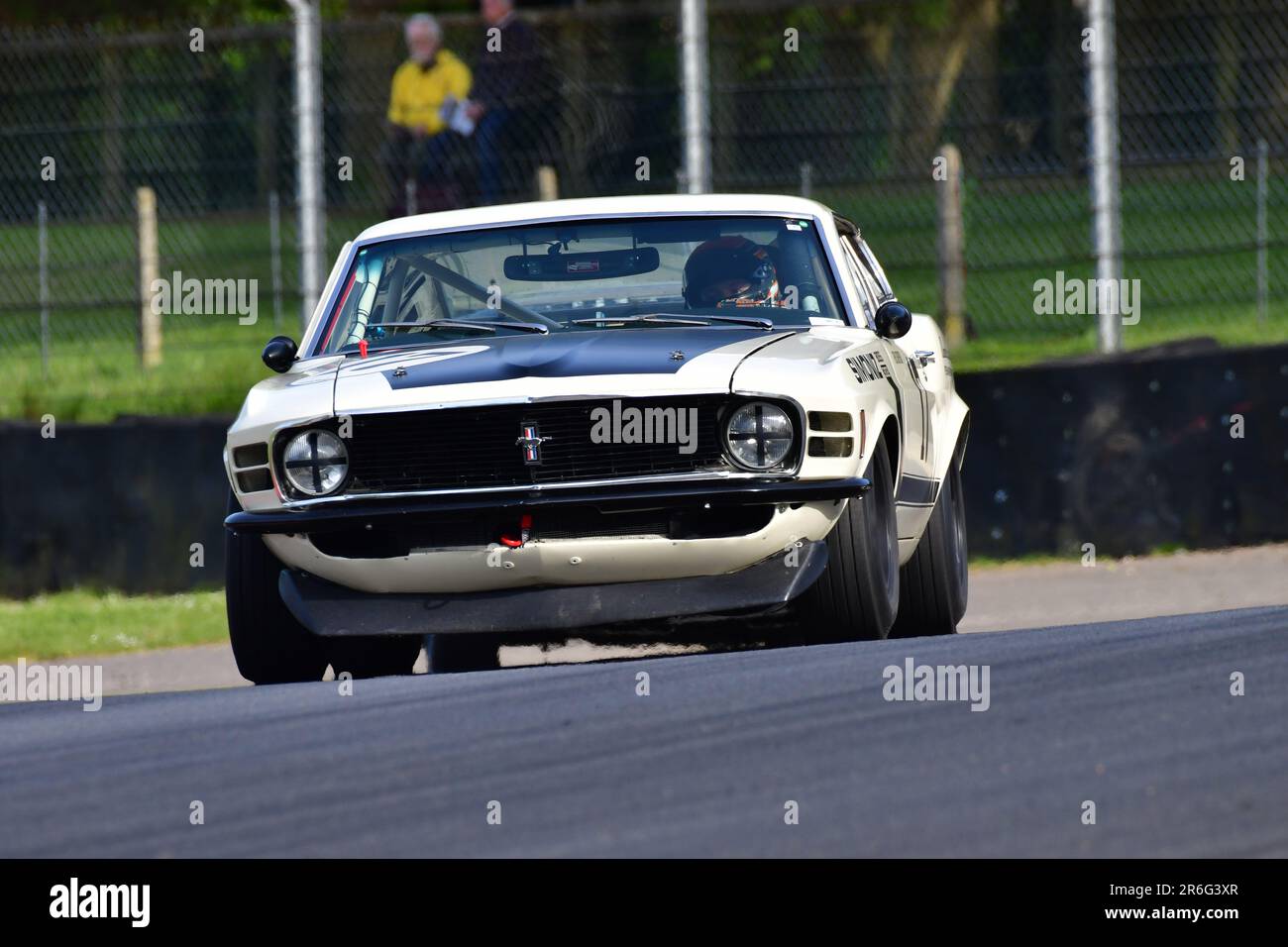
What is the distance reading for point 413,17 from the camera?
15.5m

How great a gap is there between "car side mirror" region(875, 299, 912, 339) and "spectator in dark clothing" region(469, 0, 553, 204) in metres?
7.73

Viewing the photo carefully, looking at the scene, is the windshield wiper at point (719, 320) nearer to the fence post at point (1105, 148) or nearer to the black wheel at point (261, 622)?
the black wheel at point (261, 622)

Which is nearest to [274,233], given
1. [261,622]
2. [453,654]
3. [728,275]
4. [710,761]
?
[453,654]

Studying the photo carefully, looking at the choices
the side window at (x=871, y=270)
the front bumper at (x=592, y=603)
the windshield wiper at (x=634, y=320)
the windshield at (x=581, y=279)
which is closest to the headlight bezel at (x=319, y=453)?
the front bumper at (x=592, y=603)

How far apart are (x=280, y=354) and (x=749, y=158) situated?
7.57 meters

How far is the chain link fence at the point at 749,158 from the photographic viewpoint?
14469 millimetres

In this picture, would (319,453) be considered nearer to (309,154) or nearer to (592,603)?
(592,603)

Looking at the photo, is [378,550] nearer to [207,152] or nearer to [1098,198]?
[1098,198]

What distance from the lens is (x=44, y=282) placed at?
51.5 feet

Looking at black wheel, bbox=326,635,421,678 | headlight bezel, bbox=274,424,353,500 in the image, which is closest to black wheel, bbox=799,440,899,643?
headlight bezel, bbox=274,424,353,500

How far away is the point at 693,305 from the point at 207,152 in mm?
8598

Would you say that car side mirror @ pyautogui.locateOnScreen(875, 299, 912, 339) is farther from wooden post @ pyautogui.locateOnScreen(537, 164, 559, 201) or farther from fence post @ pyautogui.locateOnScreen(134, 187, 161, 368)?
fence post @ pyautogui.locateOnScreen(134, 187, 161, 368)

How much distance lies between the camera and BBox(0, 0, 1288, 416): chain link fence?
14469mm
